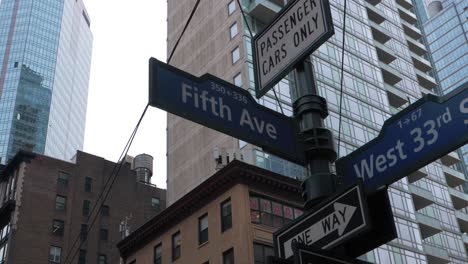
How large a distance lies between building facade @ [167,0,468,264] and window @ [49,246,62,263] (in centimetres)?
1557

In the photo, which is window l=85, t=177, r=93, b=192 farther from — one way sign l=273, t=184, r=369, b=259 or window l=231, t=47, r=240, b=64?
one way sign l=273, t=184, r=369, b=259

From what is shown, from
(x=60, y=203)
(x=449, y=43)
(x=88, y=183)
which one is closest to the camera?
(x=60, y=203)

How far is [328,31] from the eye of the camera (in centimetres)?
745

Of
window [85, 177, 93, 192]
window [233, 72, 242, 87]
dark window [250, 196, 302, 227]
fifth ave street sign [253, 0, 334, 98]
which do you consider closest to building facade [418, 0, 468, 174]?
window [85, 177, 93, 192]

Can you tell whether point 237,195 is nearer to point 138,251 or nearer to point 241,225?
point 241,225

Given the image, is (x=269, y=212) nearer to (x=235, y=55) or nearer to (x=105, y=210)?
(x=235, y=55)

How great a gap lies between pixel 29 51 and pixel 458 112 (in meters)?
199

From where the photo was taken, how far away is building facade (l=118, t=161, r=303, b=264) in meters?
36.8

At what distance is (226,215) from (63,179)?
115 feet

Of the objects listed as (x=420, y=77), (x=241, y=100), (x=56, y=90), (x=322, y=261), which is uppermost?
(x=56, y=90)

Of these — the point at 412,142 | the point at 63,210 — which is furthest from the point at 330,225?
the point at 63,210

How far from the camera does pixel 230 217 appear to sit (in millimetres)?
37938

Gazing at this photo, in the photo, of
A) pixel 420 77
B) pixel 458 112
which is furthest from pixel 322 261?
pixel 420 77

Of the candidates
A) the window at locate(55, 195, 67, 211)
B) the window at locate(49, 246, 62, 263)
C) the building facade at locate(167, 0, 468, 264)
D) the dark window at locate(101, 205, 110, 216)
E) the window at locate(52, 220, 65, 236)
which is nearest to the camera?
the building facade at locate(167, 0, 468, 264)
